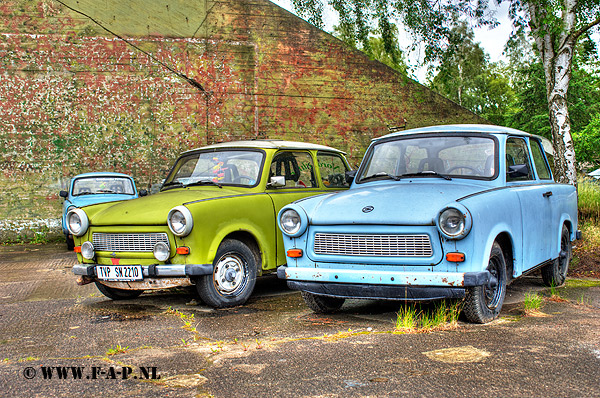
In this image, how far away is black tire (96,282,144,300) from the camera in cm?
688

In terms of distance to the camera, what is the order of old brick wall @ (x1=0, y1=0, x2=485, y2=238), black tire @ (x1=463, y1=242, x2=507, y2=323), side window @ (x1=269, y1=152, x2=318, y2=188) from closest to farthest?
black tire @ (x1=463, y1=242, x2=507, y2=323) → side window @ (x1=269, y1=152, x2=318, y2=188) → old brick wall @ (x1=0, y1=0, x2=485, y2=238)

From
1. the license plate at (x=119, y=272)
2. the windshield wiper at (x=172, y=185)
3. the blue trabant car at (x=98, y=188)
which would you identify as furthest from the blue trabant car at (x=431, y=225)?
the blue trabant car at (x=98, y=188)

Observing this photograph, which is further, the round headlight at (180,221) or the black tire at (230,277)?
the black tire at (230,277)

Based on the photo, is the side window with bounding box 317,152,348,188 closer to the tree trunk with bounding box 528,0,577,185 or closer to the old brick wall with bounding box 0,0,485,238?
the tree trunk with bounding box 528,0,577,185

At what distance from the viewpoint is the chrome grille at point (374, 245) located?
15.7ft

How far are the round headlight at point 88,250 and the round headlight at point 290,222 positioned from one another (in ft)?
7.46

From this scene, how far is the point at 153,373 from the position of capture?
3.84 metres

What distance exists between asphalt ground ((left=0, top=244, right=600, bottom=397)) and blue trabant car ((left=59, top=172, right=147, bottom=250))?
743cm

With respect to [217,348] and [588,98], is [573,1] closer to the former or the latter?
[217,348]

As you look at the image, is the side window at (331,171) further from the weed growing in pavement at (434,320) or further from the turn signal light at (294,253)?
the weed growing in pavement at (434,320)

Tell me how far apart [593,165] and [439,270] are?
36.1m

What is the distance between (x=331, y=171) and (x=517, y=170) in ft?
8.97

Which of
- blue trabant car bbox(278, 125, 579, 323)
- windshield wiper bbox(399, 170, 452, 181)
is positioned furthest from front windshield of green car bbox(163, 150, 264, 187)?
windshield wiper bbox(399, 170, 452, 181)

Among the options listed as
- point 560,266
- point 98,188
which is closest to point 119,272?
point 560,266
